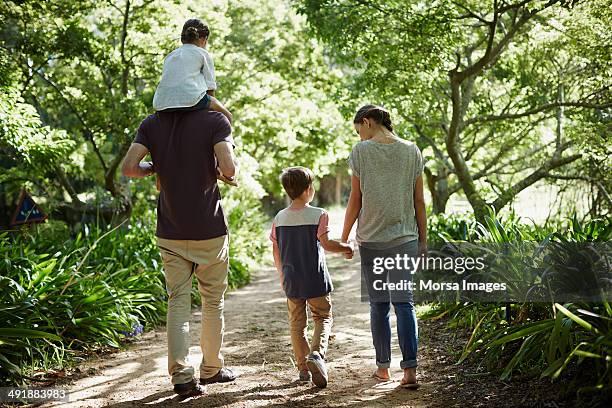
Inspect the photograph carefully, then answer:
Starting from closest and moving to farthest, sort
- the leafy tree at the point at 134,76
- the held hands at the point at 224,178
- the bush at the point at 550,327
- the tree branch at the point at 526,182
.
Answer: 1. the bush at the point at 550,327
2. the held hands at the point at 224,178
3. the leafy tree at the point at 134,76
4. the tree branch at the point at 526,182

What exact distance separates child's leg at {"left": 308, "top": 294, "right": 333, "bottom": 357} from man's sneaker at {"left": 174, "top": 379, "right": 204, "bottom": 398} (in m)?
0.71

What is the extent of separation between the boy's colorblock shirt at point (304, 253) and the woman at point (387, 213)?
0.24 meters

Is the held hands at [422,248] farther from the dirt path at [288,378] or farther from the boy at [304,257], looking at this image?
the dirt path at [288,378]

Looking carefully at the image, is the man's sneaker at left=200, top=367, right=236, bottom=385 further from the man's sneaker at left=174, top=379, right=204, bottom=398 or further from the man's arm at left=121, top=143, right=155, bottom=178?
the man's arm at left=121, top=143, right=155, bottom=178

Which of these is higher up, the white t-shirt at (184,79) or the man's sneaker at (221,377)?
the white t-shirt at (184,79)

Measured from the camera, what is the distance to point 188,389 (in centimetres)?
362

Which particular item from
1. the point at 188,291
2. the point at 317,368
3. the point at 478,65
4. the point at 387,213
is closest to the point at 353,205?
the point at 387,213

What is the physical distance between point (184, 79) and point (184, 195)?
0.64 metres

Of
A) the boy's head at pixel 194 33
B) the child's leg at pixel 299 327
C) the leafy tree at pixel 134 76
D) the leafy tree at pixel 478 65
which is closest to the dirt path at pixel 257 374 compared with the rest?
the child's leg at pixel 299 327

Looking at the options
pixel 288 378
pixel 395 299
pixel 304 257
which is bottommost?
pixel 288 378

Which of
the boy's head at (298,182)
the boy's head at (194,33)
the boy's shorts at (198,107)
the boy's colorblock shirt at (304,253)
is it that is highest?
the boy's head at (194,33)

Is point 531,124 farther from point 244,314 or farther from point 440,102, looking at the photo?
point 244,314

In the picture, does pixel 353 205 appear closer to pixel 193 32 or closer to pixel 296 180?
pixel 296 180

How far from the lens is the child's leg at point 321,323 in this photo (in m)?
3.90
